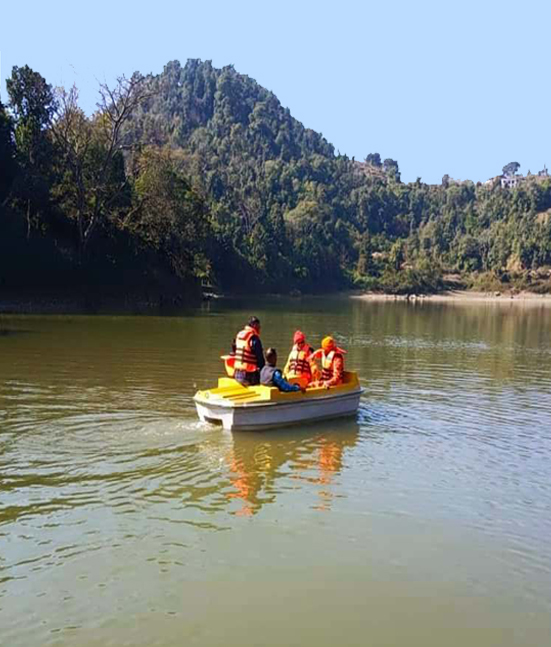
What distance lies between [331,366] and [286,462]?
421 cm

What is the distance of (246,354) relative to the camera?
15180 millimetres

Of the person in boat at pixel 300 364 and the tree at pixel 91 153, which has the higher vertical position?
the tree at pixel 91 153

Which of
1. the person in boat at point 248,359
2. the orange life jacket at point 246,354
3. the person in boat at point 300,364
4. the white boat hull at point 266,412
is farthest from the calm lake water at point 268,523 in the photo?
the orange life jacket at point 246,354

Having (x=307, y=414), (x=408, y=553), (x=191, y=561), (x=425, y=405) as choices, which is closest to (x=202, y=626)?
(x=191, y=561)

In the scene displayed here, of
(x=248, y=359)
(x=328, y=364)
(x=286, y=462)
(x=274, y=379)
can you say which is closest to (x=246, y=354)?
(x=248, y=359)

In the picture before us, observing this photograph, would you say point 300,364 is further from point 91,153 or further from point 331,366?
point 91,153

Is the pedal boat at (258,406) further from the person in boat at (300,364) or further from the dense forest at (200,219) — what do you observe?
the dense forest at (200,219)

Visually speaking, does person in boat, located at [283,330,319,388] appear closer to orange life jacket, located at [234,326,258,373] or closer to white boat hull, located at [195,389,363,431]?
white boat hull, located at [195,389,363,431]

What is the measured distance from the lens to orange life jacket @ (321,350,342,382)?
16484 millimetres

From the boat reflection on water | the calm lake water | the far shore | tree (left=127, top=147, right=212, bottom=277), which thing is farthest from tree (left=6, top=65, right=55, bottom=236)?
the far shore

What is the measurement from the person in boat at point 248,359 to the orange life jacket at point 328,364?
6.31 feet

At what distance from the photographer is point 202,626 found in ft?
22.8

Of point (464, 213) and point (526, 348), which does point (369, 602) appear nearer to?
point (526, 348)

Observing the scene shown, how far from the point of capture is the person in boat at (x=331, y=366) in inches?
642
